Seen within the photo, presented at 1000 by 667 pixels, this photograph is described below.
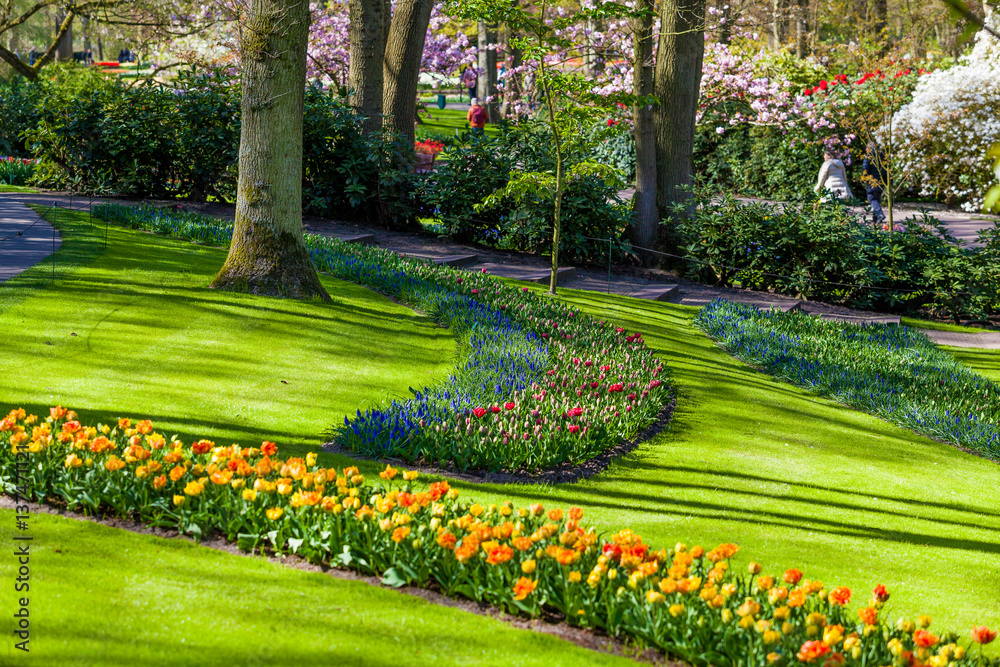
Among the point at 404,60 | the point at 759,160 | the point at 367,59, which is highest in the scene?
the point at 404,60

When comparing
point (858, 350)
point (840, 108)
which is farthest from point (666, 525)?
point (840, 108)

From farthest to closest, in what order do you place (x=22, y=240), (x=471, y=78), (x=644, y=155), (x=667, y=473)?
(x=471, y=78) < (x=644, y=155) < (x=22, y=240) < (x=667, y=473)

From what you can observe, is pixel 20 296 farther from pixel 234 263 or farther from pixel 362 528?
pixel 362 528

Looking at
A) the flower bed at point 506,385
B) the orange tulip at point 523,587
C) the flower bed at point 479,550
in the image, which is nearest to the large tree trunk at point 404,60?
the flower bed at point 506,385

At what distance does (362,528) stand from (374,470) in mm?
1311

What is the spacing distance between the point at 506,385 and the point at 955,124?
2020 centimetres

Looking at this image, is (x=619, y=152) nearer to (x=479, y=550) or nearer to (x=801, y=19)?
(x=801, y=19)

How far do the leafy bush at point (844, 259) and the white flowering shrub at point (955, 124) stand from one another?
8750mm

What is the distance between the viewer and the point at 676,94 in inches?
554

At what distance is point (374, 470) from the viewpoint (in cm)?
517

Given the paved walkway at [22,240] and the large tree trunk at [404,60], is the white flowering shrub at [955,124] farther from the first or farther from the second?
the paved walkway at [22,240]

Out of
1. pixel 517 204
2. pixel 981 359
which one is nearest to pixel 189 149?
pixel 517 204

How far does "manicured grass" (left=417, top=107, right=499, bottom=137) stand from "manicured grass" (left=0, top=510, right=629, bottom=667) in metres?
32.5

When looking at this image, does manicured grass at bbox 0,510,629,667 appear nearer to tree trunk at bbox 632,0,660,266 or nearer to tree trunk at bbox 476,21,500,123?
tree trunk at bbox 632,0,660,266
